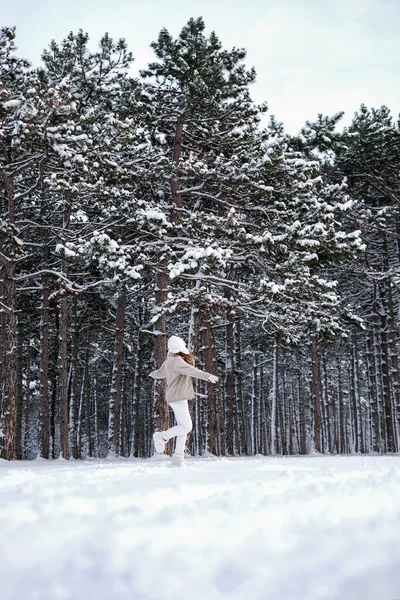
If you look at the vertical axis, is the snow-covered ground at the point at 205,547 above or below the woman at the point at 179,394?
below

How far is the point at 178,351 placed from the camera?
29.1 feet

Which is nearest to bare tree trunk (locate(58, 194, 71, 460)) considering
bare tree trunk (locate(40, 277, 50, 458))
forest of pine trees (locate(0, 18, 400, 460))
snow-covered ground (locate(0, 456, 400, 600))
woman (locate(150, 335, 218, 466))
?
forest of pine trees (locate(0, 18, 400, 460))

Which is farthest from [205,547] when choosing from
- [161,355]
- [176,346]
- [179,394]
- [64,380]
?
[64,380]

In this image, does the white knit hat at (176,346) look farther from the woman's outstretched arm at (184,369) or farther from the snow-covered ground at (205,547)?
the snow-covered ground at (205,547)

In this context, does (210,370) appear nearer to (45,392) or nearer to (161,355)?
(161,355)

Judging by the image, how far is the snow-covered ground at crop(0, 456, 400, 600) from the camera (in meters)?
2.32

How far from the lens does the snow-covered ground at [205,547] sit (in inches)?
91.3

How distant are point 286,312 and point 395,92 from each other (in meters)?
10.8

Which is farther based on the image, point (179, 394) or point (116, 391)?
point (116, 391)

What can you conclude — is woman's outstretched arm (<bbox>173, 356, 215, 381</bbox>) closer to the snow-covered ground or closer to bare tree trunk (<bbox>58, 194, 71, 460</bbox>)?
the snow-covered ground

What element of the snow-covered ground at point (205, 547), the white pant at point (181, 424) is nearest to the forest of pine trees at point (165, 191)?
the white pant at point (181, 424)

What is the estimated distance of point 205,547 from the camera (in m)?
2.62

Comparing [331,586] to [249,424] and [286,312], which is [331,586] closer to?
[286,312]

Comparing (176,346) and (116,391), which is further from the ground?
(176,346)
